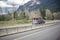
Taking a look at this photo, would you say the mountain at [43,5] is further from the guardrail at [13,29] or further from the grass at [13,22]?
the guardrail at [13,29]

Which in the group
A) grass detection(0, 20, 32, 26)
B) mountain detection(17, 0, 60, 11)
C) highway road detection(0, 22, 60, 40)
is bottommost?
highway road detection(0, 22, 60, 40)

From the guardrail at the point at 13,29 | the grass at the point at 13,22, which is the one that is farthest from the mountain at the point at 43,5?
the guardrail at the point at 13,29

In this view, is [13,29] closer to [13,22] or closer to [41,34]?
[13,22]

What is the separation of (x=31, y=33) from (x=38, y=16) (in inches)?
14.7

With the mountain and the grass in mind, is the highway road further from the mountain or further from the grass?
the mountain

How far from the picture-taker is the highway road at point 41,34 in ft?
8.33

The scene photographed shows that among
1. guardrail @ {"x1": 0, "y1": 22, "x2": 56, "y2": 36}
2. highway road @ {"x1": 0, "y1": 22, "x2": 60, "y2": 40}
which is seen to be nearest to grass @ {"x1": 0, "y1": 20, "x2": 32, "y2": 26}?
guardrail @ {"x1": 0, "y1": 22, "x2": 56, "y2": 36}

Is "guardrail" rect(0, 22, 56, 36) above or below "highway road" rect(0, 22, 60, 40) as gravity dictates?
above

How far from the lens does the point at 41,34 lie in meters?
2.74

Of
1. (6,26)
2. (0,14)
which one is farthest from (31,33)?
(0,14)

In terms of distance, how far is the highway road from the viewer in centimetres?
254

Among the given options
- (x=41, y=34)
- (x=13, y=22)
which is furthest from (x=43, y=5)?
(x=13, y=22)

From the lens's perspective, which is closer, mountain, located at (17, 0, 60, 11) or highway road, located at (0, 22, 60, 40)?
highway road, located at (0, 22, 60, 40)

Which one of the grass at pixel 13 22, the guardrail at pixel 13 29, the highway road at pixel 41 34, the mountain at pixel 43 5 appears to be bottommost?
the highway road at pixel 41 34
